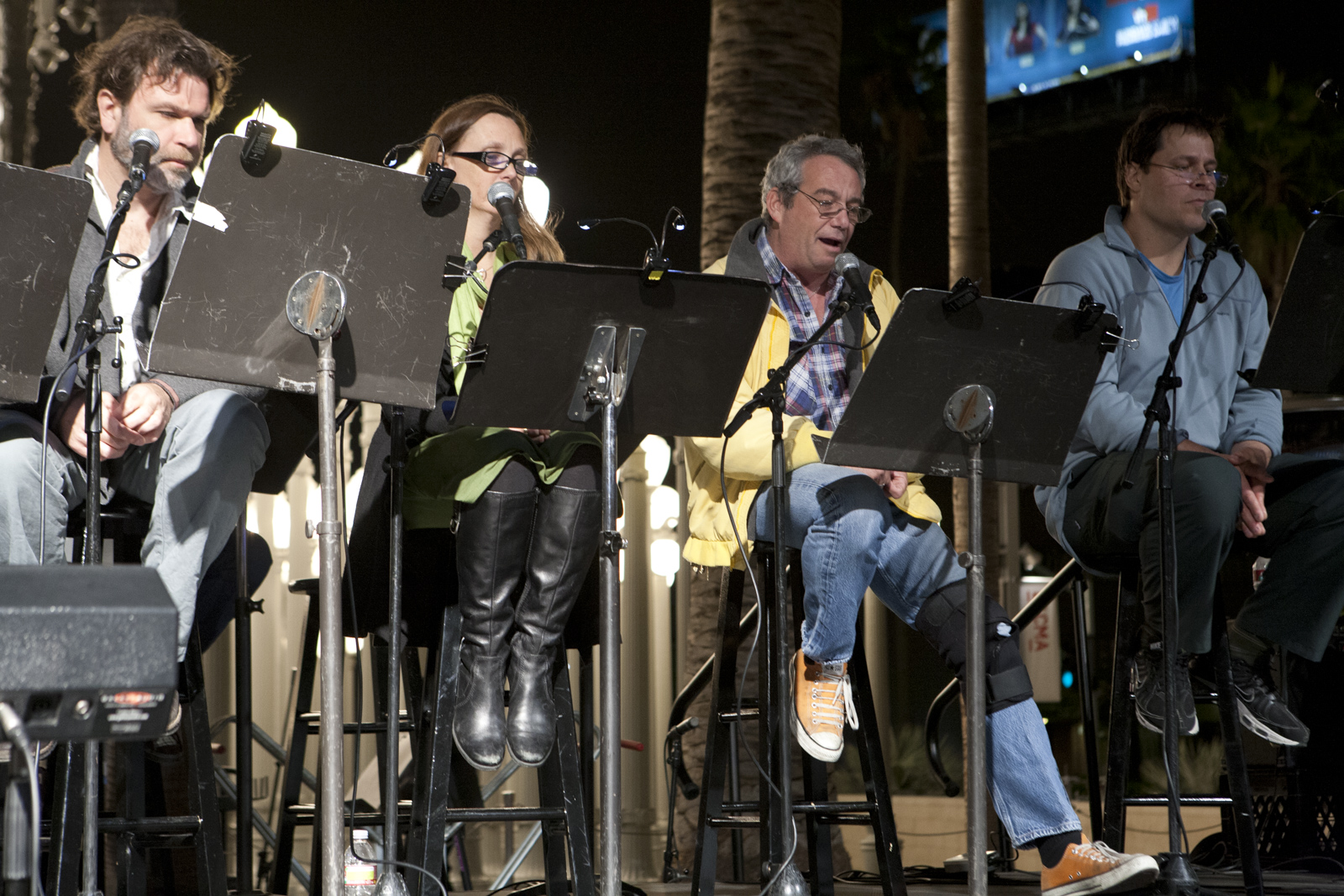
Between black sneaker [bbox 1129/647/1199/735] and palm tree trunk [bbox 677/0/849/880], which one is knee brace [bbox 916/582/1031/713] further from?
palm tree trunk [bbox 677/0/849/880]

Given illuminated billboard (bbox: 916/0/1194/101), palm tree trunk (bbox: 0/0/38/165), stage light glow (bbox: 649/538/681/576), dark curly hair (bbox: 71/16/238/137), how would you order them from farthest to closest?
illuminated billboard (bbox: 916/0/1194/101) < stage light glow (bbox: 649/538/681/576) < palm tree trunk (bbox: 0/0/38/165) < dark curly hair (bbox: 71/16/238/137)

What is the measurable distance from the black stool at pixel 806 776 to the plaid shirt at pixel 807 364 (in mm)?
418

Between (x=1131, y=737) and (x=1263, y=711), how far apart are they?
0.45 metres

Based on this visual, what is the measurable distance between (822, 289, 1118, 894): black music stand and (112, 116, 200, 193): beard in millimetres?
1759

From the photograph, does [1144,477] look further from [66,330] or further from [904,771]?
[904,771]

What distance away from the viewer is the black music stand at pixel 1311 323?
11.3ft

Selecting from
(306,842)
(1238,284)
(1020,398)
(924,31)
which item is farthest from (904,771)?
(924,31)

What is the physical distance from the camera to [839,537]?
329 cm

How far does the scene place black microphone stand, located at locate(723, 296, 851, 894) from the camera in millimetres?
3049

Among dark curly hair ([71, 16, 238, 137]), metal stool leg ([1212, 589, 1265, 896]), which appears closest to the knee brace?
metal stool leg ([1212, 589, 1265, 896])

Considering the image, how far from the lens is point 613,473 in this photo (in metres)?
2.86

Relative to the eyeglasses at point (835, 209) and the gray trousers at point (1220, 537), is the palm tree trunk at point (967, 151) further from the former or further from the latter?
the eyeglasses at point (835, 209)

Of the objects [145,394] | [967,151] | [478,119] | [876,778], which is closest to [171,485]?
[145,394]

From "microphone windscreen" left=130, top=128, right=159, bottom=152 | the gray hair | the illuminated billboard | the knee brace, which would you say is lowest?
the knee brace
